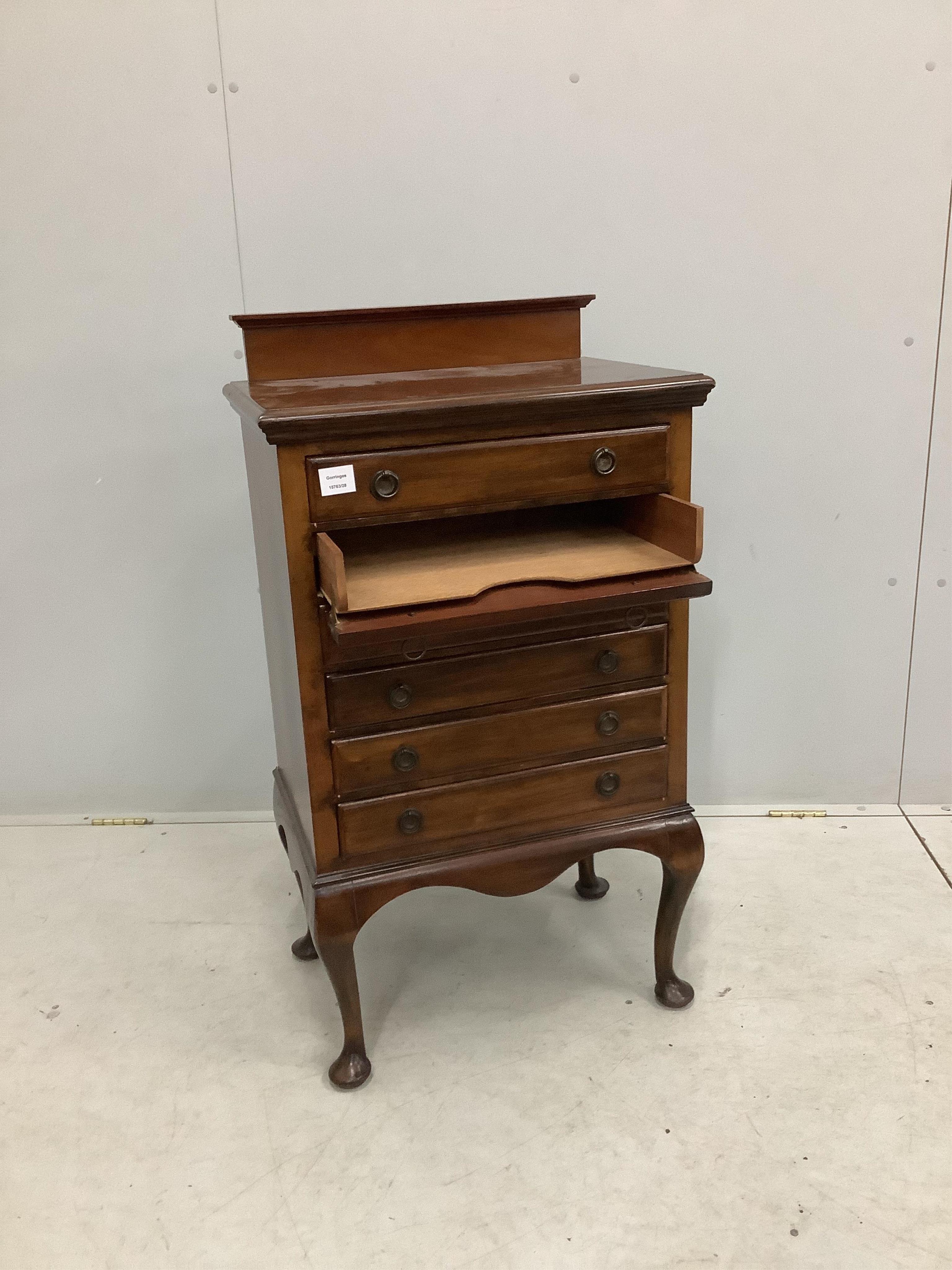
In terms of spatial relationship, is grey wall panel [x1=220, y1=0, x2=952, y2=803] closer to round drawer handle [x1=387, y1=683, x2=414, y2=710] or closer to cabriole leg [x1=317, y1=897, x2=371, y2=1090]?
round drawer handle [x1=387, y1=683, x2=414, y2=710]

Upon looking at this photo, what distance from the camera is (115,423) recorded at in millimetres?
2572

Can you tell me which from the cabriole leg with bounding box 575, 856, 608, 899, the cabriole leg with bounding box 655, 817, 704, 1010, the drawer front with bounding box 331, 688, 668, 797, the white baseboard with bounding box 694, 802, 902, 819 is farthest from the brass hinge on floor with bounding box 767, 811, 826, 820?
the drawer front with bounding box 331, 688, 668, 797

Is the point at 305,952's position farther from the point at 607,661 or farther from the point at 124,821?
the point at 607,661

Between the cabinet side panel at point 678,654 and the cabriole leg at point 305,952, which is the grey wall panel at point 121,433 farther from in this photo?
the cabinet side panel at point 678,654

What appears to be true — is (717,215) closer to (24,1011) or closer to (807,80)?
(807,80)

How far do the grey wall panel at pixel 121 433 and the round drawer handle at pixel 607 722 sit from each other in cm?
125

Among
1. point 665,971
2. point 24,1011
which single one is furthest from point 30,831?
point 665,971

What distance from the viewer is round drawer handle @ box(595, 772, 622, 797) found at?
6.25 feet

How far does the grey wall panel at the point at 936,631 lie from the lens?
255 centimetres

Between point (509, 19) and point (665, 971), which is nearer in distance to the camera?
point (665, 971)

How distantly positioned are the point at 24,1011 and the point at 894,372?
8.49 ft

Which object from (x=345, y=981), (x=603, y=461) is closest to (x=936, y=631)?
(x=603, y=461)

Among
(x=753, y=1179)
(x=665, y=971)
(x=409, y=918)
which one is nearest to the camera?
(x=753, y=1179)

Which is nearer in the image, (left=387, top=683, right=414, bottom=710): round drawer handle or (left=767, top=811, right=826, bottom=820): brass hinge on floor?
(left=387, top=683, right=414, bottom=710): round drawer handle
